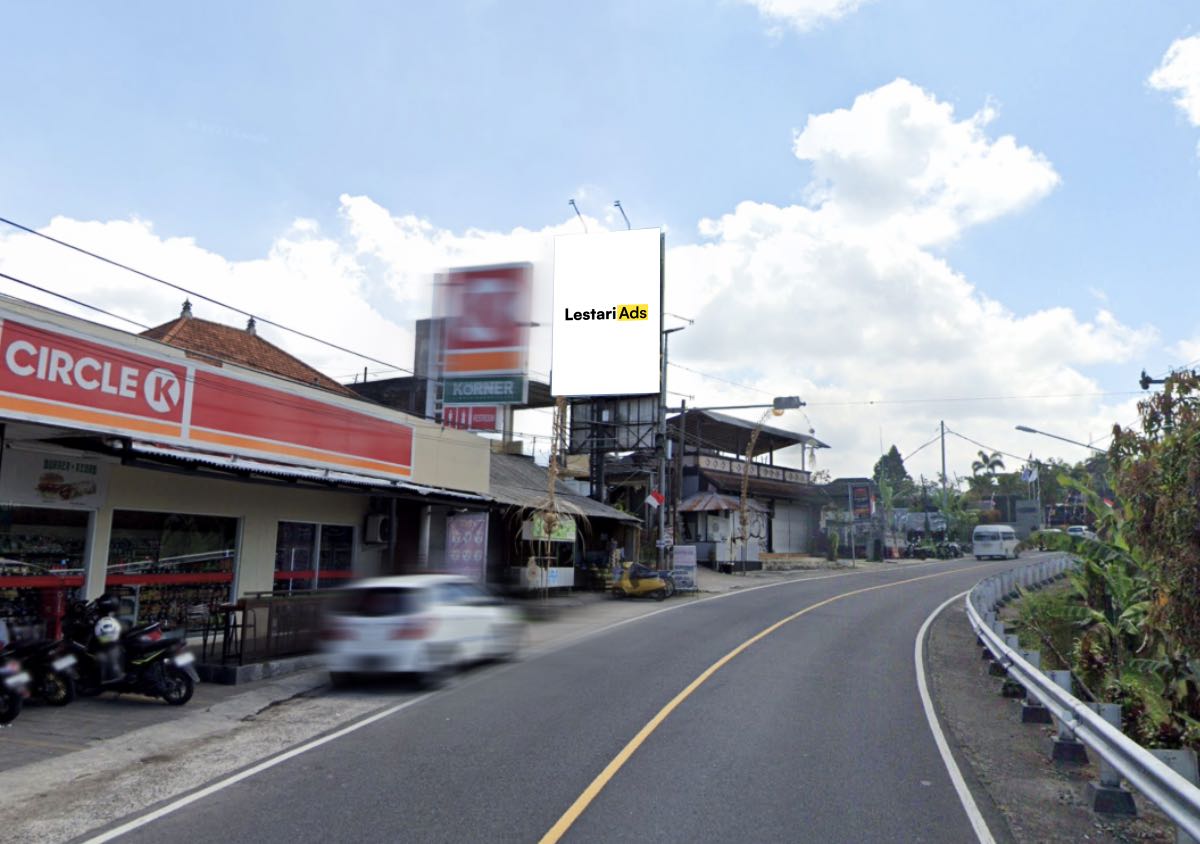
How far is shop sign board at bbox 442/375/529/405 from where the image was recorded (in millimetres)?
18828

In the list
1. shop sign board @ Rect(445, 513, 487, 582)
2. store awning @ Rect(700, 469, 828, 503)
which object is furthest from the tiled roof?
store awning @ Rect(700, 469, 828, 503)

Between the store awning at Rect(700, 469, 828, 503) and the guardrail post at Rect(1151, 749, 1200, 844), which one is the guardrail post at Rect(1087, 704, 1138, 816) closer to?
the guardrail post at Rect(1151, 749, 1200, 844)

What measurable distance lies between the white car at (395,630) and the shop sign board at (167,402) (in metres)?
4.58

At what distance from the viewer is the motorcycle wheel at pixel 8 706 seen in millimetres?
9922

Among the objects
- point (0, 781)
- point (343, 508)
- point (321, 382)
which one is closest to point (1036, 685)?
point (0, 781)

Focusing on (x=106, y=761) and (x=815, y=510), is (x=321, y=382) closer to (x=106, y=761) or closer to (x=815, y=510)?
(x=106, y=761)

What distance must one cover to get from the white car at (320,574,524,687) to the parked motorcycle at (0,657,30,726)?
141 inches

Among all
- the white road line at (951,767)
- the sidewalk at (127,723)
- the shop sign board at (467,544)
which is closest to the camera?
the white road line at (951,767)

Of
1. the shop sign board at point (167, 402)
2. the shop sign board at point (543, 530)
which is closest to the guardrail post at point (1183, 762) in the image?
the shop sign board at point (167, 402)

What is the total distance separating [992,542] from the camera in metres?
56.5

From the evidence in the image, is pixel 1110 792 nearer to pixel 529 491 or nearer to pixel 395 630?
pixel 395 630

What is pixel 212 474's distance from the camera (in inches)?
573

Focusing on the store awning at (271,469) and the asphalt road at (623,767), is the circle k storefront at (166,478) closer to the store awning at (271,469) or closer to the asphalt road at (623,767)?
the store awning at (271,469)

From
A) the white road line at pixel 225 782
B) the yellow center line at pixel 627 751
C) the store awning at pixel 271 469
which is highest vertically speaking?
the store awning at pixel 271 469
